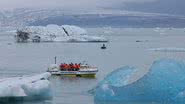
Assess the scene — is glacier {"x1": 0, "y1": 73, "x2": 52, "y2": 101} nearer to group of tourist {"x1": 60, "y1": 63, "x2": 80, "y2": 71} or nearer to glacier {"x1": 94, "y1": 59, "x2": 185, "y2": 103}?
glacier {"x1": 94, "y1": 59, "x2": 185, "y2": 103}

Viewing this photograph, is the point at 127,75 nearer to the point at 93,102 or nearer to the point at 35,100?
the point at 93,102

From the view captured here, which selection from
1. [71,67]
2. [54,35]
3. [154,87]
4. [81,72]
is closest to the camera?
[154,87]

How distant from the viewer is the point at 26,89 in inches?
802

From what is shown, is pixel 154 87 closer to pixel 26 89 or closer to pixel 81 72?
pixel 26 89

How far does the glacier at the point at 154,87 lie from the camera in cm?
2041

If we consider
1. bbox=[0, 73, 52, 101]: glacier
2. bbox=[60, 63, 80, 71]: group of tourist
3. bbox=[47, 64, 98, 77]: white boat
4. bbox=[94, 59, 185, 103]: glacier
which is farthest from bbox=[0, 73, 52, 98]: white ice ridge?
bbox=[60, 63, 80, 71]: group of tourist

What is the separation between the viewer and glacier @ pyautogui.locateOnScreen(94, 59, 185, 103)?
2041 cm

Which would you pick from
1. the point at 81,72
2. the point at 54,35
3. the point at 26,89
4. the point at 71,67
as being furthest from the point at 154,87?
the point at 54,35

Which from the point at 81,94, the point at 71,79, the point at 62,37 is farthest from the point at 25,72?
the point at 62,37

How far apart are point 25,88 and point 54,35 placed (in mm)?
71407

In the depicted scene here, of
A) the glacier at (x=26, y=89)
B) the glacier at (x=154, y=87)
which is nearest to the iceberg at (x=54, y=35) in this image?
the glacier at (x=26, y=89)

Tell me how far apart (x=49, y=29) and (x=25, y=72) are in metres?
59.6

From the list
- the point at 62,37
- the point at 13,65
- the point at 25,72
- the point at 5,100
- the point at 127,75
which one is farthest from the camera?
the point at 62,37

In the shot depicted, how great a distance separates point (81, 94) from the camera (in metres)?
23.9
